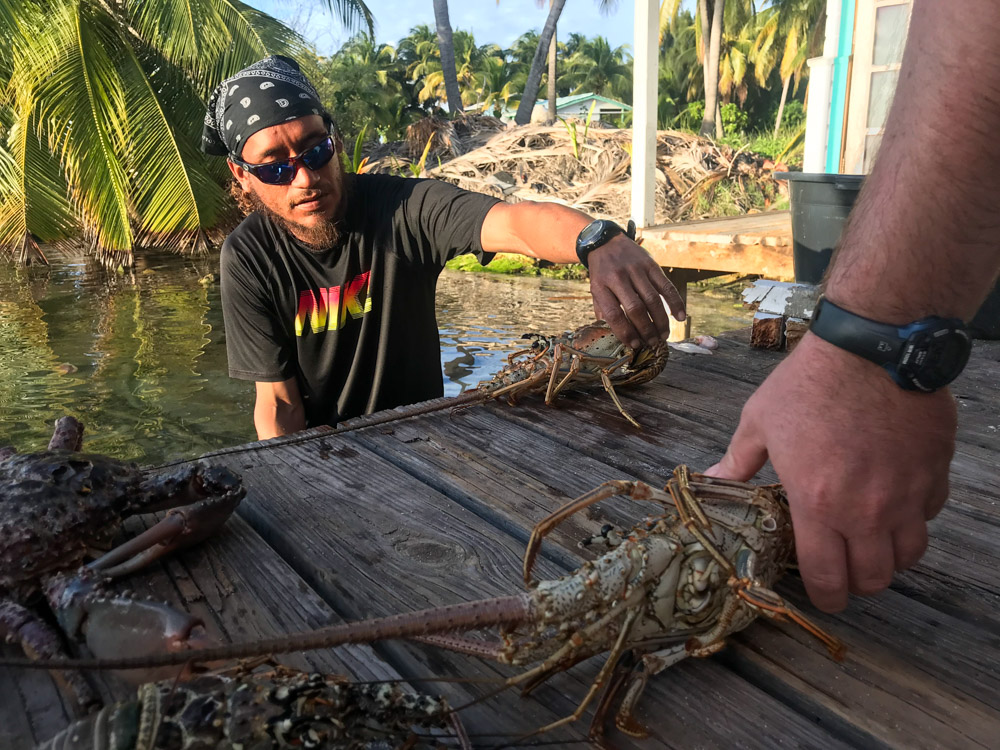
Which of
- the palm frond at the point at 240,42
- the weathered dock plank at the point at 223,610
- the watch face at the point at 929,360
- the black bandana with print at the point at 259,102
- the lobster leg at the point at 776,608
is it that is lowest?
the weathered dock plank at the point at 223,610

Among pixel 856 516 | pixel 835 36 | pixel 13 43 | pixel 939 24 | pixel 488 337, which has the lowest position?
pixel 488 337

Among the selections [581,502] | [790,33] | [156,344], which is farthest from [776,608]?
[790,33]

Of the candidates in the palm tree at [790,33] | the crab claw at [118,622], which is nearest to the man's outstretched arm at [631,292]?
the crab claw at [118,622]

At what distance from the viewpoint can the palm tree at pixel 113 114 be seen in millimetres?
13398

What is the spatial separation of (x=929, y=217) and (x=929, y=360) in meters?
0.24

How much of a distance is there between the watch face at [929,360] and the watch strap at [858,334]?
2 centimetres

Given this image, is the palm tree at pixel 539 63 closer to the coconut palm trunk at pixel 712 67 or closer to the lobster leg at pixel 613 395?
the coconut palm trunk at pixel 712 67

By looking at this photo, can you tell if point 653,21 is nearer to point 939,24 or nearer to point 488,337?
point 488,337

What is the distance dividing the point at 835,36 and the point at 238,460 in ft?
24.9

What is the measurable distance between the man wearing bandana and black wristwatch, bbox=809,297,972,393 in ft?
6.85

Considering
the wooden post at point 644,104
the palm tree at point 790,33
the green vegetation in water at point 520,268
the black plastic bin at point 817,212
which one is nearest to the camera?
the black plastic bin at point 817,212

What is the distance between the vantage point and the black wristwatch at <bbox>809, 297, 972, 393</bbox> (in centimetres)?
118

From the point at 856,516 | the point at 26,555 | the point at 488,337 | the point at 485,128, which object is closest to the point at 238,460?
the point at 26,555

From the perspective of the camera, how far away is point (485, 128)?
75.3 feet
